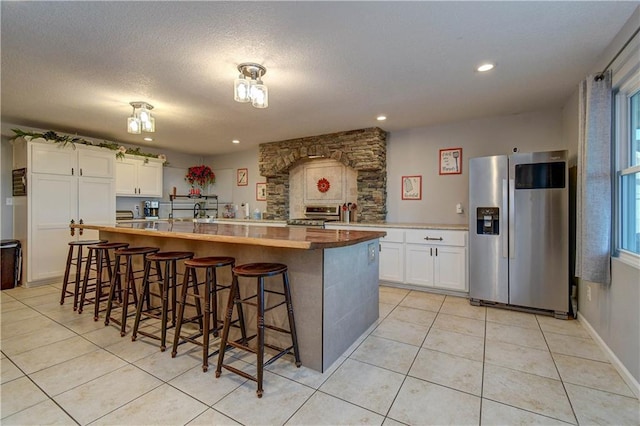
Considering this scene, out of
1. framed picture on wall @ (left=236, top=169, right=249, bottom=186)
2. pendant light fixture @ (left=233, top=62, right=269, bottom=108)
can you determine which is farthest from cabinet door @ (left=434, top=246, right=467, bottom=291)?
framed picture on wall @ (left=236, top=169, right=249, bottom=186)

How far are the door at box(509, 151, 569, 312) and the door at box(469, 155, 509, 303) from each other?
0.08m

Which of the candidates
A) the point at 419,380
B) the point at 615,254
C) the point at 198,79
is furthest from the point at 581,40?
the point at 198,79

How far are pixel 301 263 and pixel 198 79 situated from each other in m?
2.09

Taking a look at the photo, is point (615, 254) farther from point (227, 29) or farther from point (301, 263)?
point (227, 29)

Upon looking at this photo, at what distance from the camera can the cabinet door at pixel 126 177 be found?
545cm

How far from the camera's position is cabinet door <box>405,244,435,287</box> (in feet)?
13.1

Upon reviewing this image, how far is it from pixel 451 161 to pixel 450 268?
1.65m

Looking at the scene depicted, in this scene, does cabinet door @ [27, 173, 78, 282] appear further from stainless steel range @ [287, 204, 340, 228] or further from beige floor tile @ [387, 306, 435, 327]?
beige floor tile @ [387, 306, 435, 327]

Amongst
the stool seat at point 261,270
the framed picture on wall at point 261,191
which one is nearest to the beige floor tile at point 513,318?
the stool seat at point 261,270

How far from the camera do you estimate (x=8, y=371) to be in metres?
2.11

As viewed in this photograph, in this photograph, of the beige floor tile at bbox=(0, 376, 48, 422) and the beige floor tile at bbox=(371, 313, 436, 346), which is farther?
the beige floor tile at bbox=(371, 313, 436, 346)

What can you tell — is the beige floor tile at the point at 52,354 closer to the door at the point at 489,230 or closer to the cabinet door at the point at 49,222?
the cabinet door at the point at 49,222

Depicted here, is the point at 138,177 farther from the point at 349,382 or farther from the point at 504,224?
the point at 504,224

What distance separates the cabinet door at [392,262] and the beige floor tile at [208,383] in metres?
2.60
